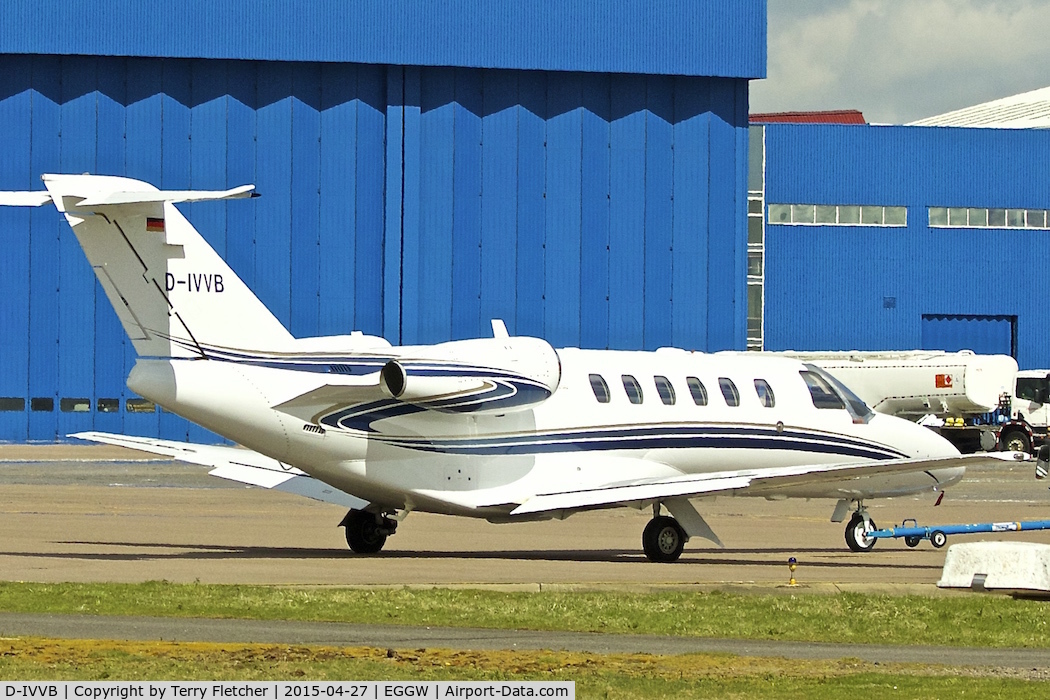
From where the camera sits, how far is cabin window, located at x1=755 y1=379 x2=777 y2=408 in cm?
2670

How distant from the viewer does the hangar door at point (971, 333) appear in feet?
230

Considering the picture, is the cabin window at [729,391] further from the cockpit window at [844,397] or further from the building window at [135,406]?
the building window at [135,406]

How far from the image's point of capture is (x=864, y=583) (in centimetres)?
2053

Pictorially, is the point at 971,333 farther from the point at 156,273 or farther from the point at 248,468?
the point at 156,273

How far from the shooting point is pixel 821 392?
27375mm

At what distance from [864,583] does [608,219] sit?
4383 centimetres

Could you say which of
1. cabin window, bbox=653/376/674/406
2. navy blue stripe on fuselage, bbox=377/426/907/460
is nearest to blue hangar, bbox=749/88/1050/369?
navy blue stripe on fuselage, bbox=377/426/907/460

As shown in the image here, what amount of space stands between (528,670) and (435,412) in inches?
405

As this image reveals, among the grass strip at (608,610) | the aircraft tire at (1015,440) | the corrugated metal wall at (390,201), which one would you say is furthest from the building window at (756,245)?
the grass strip at (608,610)

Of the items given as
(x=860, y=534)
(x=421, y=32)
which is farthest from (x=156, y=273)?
(x=421, y=32)

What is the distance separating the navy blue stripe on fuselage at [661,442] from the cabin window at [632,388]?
0.46m

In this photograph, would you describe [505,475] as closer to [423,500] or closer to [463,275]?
[423,500]

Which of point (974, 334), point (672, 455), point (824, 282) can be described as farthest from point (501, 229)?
point (672, 455)

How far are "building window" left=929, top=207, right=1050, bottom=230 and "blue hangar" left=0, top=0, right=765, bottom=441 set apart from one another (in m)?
11.1
